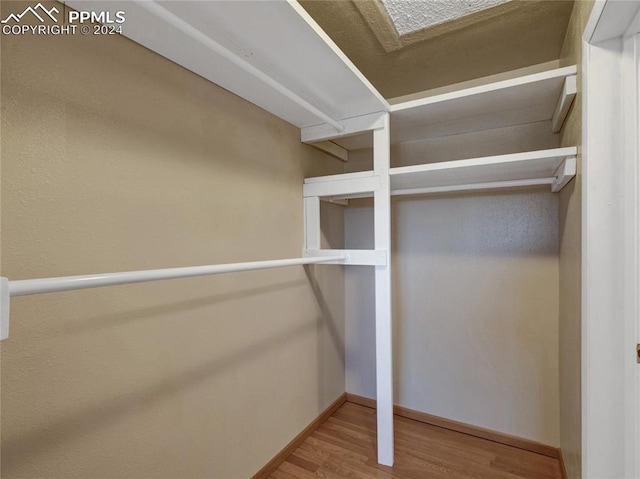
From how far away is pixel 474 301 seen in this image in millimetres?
1946

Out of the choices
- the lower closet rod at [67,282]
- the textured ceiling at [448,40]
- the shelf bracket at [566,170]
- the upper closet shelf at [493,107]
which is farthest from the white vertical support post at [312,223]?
the shelf bracket at [566,170]

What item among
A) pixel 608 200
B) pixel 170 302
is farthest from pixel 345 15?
pixel 170 302

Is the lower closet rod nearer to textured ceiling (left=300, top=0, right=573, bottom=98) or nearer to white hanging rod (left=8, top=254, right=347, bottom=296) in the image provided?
white hanging rod (left=8, top=254, right=347, bottom=296)

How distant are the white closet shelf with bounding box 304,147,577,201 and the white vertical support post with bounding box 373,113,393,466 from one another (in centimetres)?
7

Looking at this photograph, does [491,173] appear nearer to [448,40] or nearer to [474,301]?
[448,40]

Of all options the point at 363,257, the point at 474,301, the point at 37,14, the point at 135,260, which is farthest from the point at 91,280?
the point at 474,301

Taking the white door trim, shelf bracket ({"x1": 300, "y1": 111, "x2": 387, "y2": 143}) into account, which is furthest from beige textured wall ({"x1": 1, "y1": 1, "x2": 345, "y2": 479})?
the white door trim

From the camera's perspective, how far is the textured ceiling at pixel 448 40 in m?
1.29

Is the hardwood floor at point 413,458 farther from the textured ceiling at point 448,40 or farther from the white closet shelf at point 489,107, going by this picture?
the textured ceiling at point 448,40

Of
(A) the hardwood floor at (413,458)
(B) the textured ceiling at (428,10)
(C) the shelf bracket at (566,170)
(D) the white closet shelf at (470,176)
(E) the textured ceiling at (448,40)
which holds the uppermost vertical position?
(E) the textured ceiling at (448,40)

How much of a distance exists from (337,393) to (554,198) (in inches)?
76.1

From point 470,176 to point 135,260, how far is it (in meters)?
1.64

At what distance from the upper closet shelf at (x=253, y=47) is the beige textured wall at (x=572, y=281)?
791mm

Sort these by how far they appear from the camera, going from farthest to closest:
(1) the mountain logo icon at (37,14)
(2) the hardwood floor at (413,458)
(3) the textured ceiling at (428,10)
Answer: (2) the hardwood floor at (413,458), (3) the textured ceiling at (428,10), (1) the mountain logo icon at (37,14)
